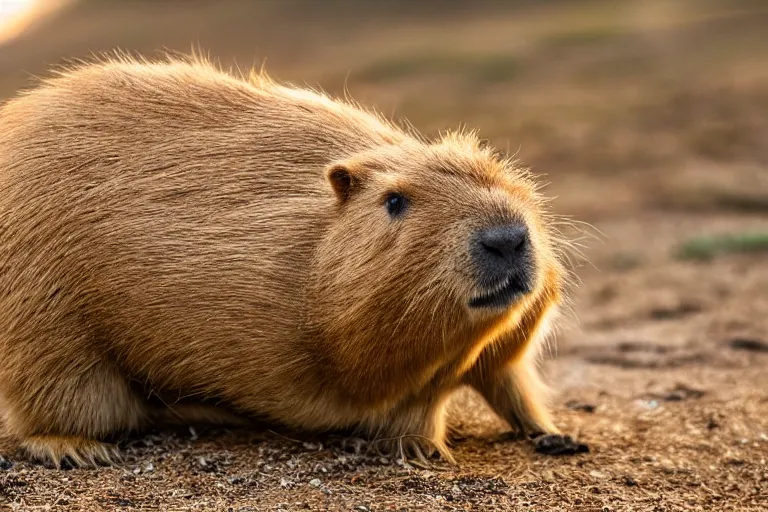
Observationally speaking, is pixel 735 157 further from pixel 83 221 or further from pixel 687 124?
pixel 83 221

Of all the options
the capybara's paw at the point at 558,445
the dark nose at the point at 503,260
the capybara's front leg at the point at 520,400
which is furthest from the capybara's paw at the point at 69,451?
the capybara's paw at the point at 558,445

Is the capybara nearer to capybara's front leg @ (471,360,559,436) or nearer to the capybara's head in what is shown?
the capybara's head

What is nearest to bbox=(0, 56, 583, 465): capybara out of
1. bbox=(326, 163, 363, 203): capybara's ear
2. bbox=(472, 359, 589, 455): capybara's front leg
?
bbox=(326, 163, 363, 203): capybara's ear

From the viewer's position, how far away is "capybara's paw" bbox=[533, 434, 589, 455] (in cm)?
517

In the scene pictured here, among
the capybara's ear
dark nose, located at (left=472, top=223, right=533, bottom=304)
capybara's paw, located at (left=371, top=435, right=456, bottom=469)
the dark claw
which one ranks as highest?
the capybara's ear

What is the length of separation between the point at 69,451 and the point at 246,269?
50.0 inches

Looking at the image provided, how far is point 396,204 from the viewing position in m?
4.51

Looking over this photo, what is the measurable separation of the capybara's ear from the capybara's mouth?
0.85 meters

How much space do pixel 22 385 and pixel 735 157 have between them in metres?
10.5

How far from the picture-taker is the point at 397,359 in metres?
4.52

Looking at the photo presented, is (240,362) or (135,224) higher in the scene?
(135,224)

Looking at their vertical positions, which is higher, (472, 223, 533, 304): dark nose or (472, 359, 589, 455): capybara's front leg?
(472, 223, 533, 304): dark nose

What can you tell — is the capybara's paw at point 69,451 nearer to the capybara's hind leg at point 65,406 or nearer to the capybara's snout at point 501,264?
the capybara's hind leg at point 65,406

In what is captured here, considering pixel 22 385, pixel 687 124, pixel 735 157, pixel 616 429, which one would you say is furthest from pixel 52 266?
pixel 687 124
